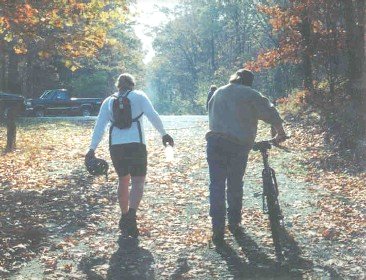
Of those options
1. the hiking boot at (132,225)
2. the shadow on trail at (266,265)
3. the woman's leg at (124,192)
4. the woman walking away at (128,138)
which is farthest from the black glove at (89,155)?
the shadow on trail at (266,265)

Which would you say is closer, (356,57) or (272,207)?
(272,207)

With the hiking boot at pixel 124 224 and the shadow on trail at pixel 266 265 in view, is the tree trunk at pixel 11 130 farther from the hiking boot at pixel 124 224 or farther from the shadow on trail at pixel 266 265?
the shadow on trail at pixel 266 265

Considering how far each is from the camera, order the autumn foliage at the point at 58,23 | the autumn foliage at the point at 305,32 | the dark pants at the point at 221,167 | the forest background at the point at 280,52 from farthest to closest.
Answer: the autumn foliage at the point at 305,32, the forest background at the point at 280,52, the autumn foliage at the point at 58,23, the dark pants at the point at 221,167

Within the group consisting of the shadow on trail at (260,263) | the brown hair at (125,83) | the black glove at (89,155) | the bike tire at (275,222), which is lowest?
the shadow on trail at (260,263)

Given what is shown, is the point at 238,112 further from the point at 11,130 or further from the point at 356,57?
the point at 11,130

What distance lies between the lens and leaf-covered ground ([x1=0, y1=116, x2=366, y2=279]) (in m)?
5.48

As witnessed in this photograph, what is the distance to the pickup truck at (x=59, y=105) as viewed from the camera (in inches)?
1334

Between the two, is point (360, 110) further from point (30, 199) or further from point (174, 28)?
point (174, 28)

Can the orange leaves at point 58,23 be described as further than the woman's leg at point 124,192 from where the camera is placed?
Yes

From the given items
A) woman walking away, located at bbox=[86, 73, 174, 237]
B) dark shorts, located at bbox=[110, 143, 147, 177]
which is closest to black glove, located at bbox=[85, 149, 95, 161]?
woman walking away, located at bbox=[86, 73, 174, 237]

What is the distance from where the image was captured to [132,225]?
6.68m

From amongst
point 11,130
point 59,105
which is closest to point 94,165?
point 11,130

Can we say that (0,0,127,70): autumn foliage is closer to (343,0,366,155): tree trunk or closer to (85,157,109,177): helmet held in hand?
(85,157,109,177): helmet held in hand

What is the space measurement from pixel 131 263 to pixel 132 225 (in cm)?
105
